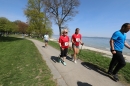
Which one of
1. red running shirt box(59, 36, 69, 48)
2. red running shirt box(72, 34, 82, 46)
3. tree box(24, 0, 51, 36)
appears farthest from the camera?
tree box(24, 0, 51, 36)

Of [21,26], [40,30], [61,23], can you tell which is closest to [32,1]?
[40,30]

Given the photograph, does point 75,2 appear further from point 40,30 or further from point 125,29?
point 125,29

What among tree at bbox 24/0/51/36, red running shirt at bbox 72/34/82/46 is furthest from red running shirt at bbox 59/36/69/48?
tree at bbox 24/0/51/36

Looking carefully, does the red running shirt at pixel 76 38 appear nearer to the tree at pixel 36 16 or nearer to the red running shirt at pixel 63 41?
the red running shirt at pixel 63 41

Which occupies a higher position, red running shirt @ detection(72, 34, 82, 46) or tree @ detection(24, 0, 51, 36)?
tree @ detection(24, 0, 51, 36)

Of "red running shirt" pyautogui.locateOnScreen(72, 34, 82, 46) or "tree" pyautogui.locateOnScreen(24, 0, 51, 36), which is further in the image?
"tree" pyautogui.locateOnScreen(24, 0, 51, 36)

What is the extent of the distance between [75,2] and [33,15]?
1345 cm

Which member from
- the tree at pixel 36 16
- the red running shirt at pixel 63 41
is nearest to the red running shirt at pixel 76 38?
the red running shirt at pixel 63 41

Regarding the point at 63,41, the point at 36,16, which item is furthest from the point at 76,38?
the point at 36,16

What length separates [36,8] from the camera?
3039cm

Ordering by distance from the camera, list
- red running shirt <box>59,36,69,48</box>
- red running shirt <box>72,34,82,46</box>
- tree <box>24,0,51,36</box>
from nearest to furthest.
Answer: red running shirt <box>59,36,69,48</box> < red running shirt <box>72,34,82,46</box> < tree <box>24,0,51,36</box>

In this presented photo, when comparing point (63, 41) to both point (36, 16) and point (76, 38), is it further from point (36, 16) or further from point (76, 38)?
point (36, 16)

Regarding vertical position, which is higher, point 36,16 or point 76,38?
point 36,16

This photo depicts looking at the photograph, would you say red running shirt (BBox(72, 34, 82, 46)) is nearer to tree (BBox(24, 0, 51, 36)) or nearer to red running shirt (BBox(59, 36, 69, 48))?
red running shirt (BBox(59, 36, 69, 48))
